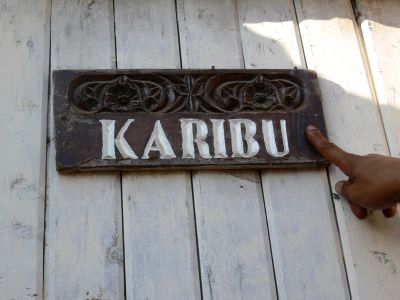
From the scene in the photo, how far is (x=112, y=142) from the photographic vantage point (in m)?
1.53

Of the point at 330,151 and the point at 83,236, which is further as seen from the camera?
the point at 330,151

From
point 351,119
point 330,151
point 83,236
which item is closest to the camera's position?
point 83,236

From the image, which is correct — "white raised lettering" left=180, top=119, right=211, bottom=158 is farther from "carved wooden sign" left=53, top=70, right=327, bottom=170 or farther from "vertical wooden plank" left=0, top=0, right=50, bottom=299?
"vertical wooden plank" left=0, top=0, right=50, bottom=299

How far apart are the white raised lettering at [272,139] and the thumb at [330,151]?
54mm

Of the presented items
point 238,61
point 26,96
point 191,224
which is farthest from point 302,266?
point 26,96

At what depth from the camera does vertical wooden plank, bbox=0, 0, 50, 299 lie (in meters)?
1.40

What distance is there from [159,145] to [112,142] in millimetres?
102

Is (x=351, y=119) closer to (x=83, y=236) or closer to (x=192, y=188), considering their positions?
(x=192, y=188)

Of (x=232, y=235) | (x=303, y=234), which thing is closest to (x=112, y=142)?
(x=232, y=235)

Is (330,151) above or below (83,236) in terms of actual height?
above

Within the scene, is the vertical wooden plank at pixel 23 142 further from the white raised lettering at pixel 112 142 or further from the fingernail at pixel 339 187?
the fingernail at pixel 339 187

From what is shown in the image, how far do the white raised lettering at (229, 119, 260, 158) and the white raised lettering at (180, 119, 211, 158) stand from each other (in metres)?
0.06

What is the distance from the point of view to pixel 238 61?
1717 millimetres

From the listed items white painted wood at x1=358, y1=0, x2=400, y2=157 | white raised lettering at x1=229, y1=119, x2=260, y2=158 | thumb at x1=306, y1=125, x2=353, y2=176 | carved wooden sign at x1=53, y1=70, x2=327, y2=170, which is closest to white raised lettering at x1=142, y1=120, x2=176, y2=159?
carved wooden sign at x1=53, y1=70, x2=327, y2=170
